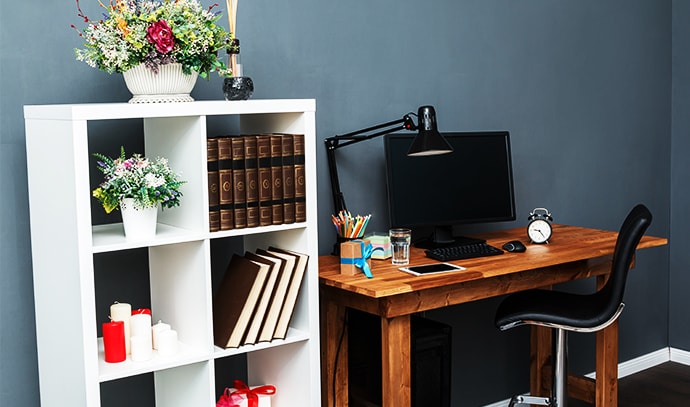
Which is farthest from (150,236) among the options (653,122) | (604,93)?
(653,122)

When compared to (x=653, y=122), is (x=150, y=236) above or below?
below

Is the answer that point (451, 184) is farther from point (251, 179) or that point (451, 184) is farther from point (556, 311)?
point (251, 179)

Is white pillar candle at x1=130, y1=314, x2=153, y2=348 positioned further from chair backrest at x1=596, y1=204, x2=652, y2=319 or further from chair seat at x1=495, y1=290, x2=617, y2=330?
chair backrest at x1=596, y1=204, x2=652, y2=319

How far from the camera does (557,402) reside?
319cm

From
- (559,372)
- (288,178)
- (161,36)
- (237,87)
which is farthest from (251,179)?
(559,372)

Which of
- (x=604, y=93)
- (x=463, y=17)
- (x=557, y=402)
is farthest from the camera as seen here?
(x=604, y=93)

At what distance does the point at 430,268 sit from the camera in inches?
112

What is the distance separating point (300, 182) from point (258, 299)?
0.38 meters

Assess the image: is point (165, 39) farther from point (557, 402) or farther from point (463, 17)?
point (557, 402)

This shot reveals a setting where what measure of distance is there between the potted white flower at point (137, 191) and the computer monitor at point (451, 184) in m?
1.06

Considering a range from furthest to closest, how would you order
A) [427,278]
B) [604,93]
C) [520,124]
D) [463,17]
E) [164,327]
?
1. [604,93]
2. [520,124]
3. [463,17]
4. [427,278]
5. [164,327]

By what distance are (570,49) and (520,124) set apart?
1.68 feet

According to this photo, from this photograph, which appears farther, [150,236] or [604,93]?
[604,93]

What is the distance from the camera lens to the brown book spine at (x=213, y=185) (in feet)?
7.84
